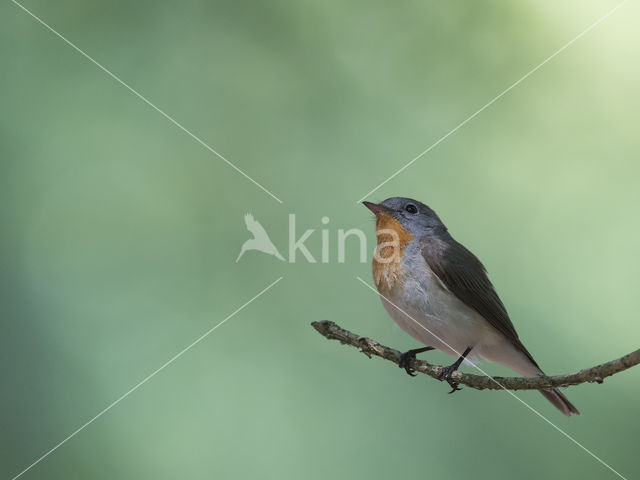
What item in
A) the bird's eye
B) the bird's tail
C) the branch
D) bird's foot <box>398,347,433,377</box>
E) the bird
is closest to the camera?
the branch

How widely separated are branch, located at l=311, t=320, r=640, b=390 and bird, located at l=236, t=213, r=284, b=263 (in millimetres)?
1923

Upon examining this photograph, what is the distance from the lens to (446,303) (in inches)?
151

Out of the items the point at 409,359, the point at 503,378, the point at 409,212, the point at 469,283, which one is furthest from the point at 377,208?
the point at 503,378

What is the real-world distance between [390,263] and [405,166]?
A: 1.34 metres

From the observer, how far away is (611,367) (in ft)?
6.99

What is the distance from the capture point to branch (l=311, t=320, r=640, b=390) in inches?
83.5

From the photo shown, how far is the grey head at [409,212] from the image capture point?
14.0 ft

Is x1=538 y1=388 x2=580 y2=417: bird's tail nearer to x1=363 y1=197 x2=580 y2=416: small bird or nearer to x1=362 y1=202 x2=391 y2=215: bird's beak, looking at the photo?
x1=363 y1=197 x2=580 y2=416: small bird

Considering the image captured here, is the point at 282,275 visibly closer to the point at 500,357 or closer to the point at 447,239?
the point at 447,239

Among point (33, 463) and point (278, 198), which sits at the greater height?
point (278, 198)

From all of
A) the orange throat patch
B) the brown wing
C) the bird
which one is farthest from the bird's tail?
the bird

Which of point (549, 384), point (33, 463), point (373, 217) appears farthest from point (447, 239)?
point (33, 463)

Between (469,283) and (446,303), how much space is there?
0.20 meters

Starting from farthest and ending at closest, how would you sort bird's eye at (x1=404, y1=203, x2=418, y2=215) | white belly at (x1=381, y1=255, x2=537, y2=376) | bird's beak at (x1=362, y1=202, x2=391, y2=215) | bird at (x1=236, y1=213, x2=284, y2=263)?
1. bird at (x1=236, y1=213, x2=284, y2=263)
2. bird's eye at (x1=404, y1=203, x2=418, y2=215)
3. bird's beak at (x1=362, y1=202, x2=391, y2=215)
4. white belly at (x1=381, y1=255, x2=537, y2=376)
